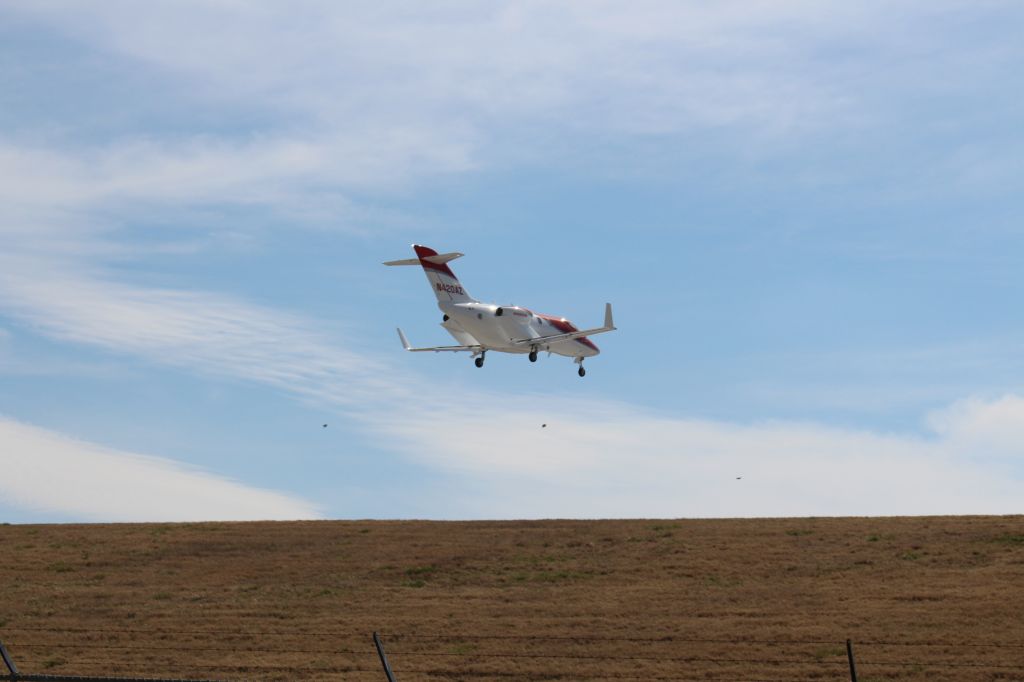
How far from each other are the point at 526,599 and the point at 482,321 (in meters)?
16.3

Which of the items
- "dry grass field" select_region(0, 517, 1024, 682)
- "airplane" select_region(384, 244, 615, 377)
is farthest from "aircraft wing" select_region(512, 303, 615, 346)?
"dry grass field" select_region(0, 517, 1024, 682)

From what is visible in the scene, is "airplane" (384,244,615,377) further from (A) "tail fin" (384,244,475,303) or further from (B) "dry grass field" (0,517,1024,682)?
(B) "dry grass field" (0,517,1024,682)

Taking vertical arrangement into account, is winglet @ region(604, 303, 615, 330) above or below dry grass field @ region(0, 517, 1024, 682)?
above

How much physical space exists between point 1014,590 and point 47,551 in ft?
134

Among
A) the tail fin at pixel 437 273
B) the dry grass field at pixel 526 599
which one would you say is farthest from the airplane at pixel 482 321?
the dry grass field at pixel 526 599

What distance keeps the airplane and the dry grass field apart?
871 centimetres

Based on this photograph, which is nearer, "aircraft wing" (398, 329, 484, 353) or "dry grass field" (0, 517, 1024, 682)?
"dry grass field" (0, 517, 1024, 682)

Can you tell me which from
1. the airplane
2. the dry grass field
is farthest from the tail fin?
the dry grass field

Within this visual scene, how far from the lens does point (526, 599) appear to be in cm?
4497

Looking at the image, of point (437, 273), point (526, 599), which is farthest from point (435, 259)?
point (526, 599)

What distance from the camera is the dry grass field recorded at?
35875 millimetres

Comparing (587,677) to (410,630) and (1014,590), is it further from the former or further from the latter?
(1014,590)

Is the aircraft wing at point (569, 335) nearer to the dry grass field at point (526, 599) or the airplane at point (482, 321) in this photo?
the airplane at point (482, 321)

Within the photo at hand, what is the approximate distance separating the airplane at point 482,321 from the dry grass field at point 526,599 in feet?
28.6
